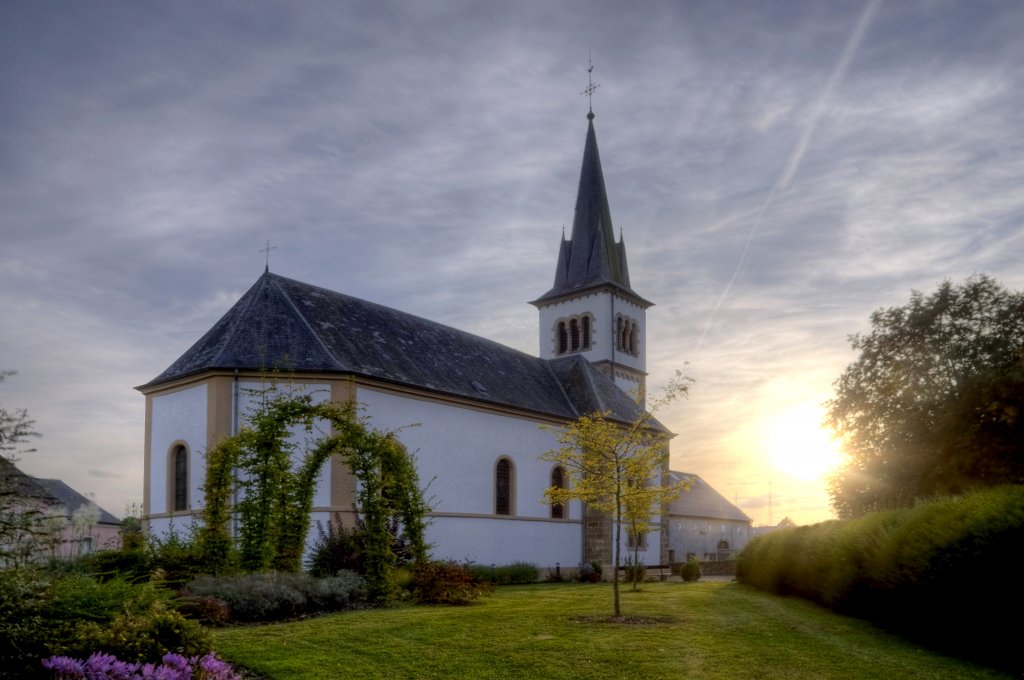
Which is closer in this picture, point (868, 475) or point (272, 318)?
point (272, 318)

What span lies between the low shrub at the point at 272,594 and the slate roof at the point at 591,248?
30986 millimetres

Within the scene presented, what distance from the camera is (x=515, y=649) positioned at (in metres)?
10.9

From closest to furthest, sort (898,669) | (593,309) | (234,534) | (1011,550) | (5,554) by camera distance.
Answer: (5,554)
(898,669)
(1011,550)
(234,534)
(593,309)

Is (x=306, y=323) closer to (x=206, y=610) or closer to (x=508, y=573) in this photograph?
(x=508, y=573)

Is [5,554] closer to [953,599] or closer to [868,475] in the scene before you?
[953,599]

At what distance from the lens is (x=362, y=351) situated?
27.5m

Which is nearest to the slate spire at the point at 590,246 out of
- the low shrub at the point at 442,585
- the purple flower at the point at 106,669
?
the low shrub at the point at 442,585

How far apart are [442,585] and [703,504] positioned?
145 ft

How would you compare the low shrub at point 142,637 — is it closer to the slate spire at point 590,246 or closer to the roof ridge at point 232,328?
the roof ridge at point 232,328

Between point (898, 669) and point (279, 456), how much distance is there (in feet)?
41.1

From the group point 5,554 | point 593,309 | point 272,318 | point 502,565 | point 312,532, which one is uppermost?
point 593,309

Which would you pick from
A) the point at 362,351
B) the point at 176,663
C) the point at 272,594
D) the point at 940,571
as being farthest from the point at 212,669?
the point at 362,351

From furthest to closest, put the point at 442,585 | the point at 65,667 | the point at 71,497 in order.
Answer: the point at 71,497
the point at 442,585
the point at 65,667

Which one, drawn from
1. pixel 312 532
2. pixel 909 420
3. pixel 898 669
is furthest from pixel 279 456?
pixel 909 420
